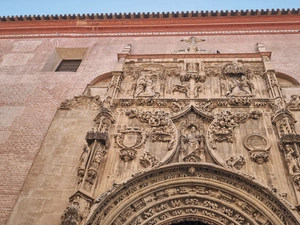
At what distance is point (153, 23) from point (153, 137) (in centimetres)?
665

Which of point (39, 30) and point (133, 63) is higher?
point (39, 30)

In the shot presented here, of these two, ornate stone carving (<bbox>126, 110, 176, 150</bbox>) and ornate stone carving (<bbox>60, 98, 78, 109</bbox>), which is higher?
ornate stone carving (<bbox>60, 98, 78, 109</bbox>)

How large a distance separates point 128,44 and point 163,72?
264 cm

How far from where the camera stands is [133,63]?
34.4 feet

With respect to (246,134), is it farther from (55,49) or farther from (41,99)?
(55,49)

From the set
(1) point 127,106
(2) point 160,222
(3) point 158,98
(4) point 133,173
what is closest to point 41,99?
(1) point 127,106

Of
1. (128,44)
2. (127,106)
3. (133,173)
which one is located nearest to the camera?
(133,173)

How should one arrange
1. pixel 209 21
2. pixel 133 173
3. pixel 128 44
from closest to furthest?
pixel 133 173 < pixel 128 44 < pixel 209 21

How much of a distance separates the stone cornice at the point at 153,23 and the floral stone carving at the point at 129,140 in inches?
233

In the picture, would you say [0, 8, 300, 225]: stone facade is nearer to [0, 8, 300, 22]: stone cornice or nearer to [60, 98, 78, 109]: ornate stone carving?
[60, 98, 78, 109]: ornate stone carving

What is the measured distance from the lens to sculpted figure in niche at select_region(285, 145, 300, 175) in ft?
21.6

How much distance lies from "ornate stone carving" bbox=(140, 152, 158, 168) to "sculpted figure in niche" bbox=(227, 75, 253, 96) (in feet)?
9.61

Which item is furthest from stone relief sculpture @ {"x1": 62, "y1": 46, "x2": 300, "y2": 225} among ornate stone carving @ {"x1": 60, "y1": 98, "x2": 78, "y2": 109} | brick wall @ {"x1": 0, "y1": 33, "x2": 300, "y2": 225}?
brick wall @ {"x1": 0, "y1": 33, "x2": 300, "y2": 225}

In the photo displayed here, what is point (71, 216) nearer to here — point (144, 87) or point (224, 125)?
point (224, 125)
